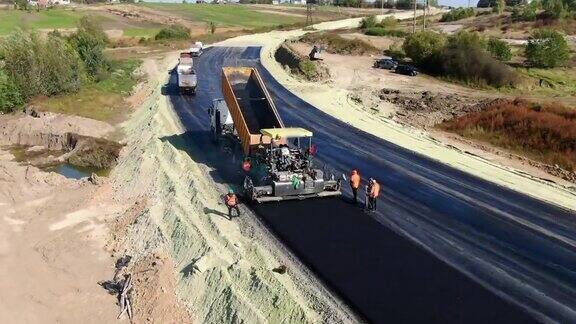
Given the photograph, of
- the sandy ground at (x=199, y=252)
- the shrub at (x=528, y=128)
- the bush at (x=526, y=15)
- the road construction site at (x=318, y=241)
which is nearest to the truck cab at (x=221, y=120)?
the road construction site at (x=318, y=241)

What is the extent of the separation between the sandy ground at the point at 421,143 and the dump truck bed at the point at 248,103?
9.47 meters

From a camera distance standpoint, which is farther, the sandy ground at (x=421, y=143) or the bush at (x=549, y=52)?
the bush at (x=549, y=52)

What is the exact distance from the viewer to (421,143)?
31.7 meters

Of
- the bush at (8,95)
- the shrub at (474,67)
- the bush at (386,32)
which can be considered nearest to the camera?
the bush at (8,95)

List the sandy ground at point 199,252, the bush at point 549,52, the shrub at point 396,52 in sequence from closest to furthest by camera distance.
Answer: the sandy ground at point 199,252 < the bush at point 549,52 < the shrub at point 396,52

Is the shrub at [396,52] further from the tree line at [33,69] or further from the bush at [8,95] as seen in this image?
the bush at [8,95]

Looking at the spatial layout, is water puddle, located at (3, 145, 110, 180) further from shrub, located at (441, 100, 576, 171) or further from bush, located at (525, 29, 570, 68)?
bush, located at (525, 29, 570, 68)

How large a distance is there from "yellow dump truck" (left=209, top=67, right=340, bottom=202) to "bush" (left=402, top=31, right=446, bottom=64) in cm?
3305

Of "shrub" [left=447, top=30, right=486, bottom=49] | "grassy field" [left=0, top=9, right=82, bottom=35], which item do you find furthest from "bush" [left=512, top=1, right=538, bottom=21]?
"grassy field" [left=0, top=9, right=82, bottom=35]

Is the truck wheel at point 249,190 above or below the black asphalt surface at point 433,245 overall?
above

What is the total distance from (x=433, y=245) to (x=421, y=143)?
14.9m

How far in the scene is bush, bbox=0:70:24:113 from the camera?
4084cm

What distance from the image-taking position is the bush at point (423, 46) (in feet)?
179

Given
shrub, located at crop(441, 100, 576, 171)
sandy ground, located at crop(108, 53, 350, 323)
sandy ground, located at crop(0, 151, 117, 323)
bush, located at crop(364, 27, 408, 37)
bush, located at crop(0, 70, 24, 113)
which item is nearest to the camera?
sandy ground, located at crop(108, 53, 350, 323)
